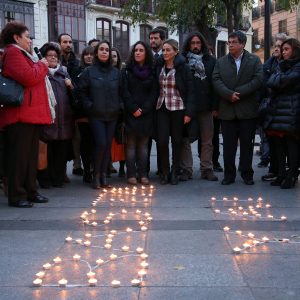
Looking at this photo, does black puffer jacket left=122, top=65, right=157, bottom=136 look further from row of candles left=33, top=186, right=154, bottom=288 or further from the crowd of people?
row of candles left=33, top=186, right=154, bottom=288

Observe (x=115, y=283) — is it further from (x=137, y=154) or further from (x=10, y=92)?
(x=137, y=154)

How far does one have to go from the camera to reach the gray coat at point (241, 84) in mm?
7389

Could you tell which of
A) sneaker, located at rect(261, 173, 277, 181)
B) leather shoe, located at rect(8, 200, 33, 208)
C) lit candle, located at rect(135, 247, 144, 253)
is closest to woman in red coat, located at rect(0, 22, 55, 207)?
leather shoe, located at rect(8, 200, 33, 208)

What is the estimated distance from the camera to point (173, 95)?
295 inches

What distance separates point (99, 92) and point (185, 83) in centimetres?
127

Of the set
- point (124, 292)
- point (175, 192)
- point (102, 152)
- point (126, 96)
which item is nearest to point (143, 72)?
point (126, 96)

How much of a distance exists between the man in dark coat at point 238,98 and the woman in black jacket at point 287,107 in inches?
12.8

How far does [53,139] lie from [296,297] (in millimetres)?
4678

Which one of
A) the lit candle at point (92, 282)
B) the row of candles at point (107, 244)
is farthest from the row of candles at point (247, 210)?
the lit candle at point (92, 282)

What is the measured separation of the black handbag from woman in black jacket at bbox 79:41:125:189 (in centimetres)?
145

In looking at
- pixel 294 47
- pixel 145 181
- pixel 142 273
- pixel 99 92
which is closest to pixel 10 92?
pixel 99 92

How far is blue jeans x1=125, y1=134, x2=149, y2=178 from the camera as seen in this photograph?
772 cm

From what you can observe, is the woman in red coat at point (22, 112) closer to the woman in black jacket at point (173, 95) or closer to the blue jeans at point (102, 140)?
the blue jeans at point (102, 140)

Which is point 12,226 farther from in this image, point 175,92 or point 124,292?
point 175,92
